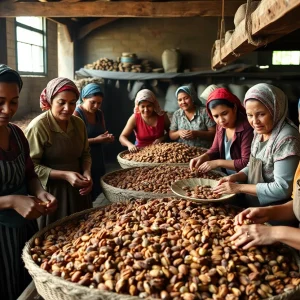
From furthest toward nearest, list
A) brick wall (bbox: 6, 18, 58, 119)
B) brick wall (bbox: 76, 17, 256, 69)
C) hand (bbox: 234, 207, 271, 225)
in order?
brick wall (bbox: 76, 17, 256, 69) → brick wall (bbox: 6, 18, 58, 119) → hand (bbox: 234, 207, 271, 225)

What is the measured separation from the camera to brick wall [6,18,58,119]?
6590mm

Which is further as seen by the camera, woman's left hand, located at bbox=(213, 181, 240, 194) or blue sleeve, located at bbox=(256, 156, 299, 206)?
woman's left hand, located at bbox=(213, 181, 240, 194)

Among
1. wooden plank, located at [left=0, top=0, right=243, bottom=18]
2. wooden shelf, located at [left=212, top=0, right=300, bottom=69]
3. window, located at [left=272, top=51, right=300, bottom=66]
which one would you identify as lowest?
wooden shelf, located at [left=212, top=0, right=300, bottom=69]

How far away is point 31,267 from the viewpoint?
1372 millimetres

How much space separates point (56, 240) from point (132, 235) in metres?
0.41

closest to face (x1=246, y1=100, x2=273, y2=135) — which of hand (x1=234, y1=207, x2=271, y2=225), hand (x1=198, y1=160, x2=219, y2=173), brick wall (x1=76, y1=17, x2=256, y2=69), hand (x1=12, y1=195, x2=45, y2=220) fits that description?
hand (x1=234, y1=207, x2=271, y2=225)

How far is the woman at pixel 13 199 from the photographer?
1.61 m

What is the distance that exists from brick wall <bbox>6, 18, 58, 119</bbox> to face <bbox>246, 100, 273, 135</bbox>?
5.53 meters

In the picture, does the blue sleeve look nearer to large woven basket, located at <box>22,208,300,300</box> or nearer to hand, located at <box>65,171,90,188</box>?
large woven basket, located at <box>22,208,300,300</box>

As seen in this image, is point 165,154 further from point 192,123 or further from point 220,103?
point 220,103

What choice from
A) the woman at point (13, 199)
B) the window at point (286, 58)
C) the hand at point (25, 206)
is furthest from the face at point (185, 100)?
the window at point (286, 58)

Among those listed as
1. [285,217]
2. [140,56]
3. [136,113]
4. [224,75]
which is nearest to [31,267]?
[285,217]

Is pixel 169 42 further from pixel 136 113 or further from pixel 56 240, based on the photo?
pixel 56 240

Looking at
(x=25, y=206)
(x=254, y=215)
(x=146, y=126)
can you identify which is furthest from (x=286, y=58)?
(x=25, y=206)
